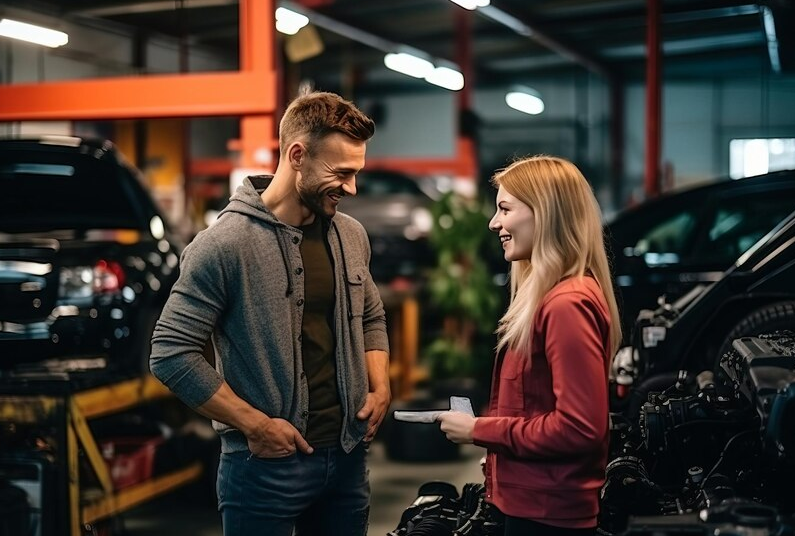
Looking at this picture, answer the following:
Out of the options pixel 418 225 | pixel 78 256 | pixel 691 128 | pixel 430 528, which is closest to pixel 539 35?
pixel 418 225

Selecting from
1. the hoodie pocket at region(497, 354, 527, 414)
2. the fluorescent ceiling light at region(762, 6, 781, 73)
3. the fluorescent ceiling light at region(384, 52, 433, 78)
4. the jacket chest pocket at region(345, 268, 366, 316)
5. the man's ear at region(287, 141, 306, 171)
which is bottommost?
the hoodie pocket at region(497, 354, 527, 414)

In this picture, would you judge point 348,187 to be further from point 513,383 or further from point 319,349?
point 513,383

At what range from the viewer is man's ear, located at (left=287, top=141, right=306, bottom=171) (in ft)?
7.89

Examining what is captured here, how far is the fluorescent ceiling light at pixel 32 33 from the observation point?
7500mm

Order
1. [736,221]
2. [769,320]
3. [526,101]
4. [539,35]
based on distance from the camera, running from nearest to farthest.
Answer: [769,320] < [736,221] < [539,35] < [526,101]

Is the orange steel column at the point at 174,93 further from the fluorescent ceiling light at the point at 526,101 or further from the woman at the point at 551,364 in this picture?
the fluorescent ceiling light at the point at 526,101

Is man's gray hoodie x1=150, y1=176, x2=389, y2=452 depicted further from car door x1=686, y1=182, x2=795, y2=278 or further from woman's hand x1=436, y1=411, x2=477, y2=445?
car door x1=686, y1=182, x2=795, y2=278

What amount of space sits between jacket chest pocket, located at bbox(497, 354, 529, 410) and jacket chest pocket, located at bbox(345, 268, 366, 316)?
49 cm

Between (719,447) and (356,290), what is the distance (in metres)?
1.18

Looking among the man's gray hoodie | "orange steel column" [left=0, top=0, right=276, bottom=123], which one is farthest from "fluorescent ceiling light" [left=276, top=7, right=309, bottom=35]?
the man's gray hoodie

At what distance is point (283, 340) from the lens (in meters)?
2.38

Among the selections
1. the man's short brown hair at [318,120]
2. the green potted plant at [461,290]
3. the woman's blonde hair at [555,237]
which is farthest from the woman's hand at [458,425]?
the green potted plant at [461,290]

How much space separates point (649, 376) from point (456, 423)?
2399 mm

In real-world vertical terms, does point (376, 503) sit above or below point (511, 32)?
below
